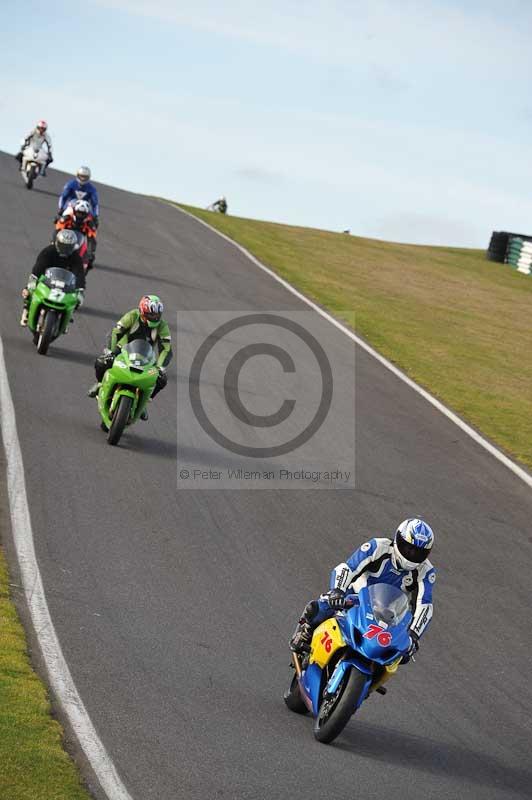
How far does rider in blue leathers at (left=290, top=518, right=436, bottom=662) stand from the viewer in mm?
8727

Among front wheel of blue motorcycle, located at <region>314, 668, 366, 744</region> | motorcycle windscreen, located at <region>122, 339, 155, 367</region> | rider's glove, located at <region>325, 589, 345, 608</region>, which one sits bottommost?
front wheel of blue motorcycle, located at <region>314, 668, 366, 744</region>

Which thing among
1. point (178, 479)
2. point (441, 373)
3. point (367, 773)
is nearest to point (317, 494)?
point (178, 479)

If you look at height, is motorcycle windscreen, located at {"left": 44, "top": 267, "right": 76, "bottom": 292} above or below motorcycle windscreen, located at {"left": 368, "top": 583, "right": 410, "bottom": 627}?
above

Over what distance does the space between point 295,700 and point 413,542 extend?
4.95ft

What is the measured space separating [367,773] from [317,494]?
7.33m

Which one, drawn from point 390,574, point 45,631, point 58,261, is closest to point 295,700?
point 390,574

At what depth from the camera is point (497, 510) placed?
1614 cm

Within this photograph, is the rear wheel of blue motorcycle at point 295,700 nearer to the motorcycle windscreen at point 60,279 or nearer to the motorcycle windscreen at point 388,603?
the motorcycle windscreen at point 388,603

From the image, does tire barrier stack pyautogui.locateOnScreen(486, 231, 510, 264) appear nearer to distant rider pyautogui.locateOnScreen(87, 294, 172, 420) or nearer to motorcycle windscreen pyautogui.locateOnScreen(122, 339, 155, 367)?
distant rider pyautogui.locateOnScreen(87, 294, 172, 420)

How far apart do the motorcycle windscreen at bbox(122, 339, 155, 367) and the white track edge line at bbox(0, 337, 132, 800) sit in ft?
5.65

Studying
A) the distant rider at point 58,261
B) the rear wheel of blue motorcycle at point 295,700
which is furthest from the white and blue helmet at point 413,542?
the distant rider at point 58,261

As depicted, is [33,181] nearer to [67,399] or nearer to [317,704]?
[67,399]

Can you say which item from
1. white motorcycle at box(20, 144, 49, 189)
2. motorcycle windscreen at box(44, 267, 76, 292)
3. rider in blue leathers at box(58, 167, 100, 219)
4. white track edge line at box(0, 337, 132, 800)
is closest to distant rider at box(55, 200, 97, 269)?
rider in blue leathers at box(58, 167, 100, 219)

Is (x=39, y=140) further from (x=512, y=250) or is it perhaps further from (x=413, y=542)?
(x=413, y=542)
